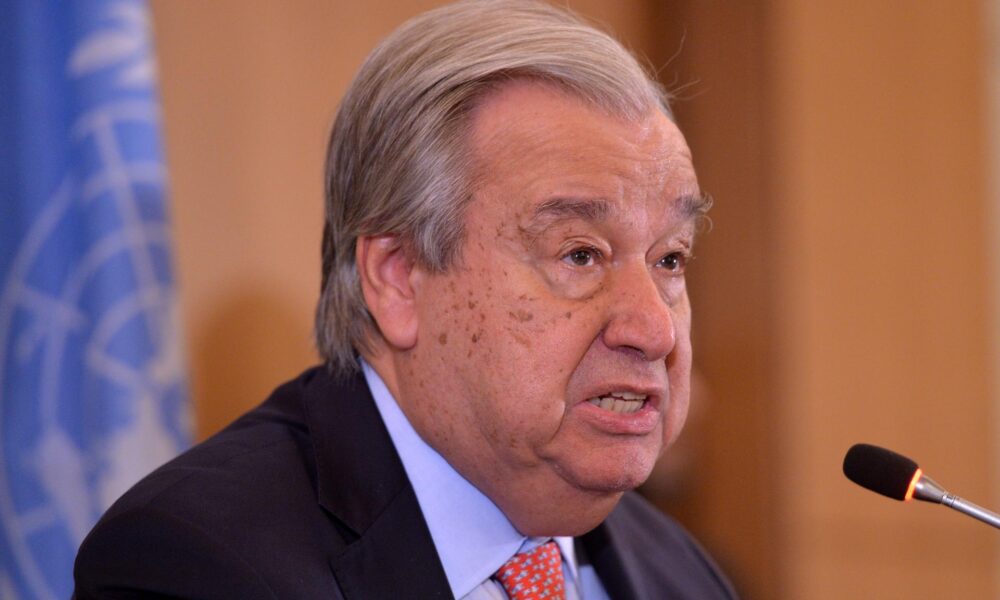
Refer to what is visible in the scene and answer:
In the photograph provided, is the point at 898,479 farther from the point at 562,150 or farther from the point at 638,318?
the point at 562,150

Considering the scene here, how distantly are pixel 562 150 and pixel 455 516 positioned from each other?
0.61m

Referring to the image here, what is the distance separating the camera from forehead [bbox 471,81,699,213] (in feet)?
5.47

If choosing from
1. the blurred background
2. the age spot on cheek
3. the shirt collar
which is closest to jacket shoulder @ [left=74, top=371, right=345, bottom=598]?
the shirt collar

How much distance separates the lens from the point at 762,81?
4.15 meters

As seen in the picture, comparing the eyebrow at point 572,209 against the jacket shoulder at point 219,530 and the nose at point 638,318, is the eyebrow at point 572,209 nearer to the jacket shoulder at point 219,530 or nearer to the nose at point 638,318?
the nose at point 638,318

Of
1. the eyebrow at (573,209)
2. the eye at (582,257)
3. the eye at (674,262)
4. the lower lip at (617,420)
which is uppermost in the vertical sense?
the eyebrow at (573,209)

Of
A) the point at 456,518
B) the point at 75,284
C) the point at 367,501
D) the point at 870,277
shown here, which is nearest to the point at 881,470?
the point at 456,518

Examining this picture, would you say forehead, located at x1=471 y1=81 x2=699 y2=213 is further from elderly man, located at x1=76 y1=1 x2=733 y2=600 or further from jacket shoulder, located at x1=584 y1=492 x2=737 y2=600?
jacket shoulder, located at x1=584 y1=492 x2=737 y2=600

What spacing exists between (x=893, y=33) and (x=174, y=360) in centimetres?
304

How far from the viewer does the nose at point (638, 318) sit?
1626mm

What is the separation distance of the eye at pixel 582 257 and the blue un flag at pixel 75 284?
3.44 ft

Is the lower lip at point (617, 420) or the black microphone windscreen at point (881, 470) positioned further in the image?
the lower lip at point (617, 420)

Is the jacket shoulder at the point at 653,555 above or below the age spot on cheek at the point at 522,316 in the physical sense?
below

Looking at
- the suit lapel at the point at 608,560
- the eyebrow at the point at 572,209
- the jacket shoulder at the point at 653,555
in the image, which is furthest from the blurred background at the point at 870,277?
the eyebrow at the point at 572,209
